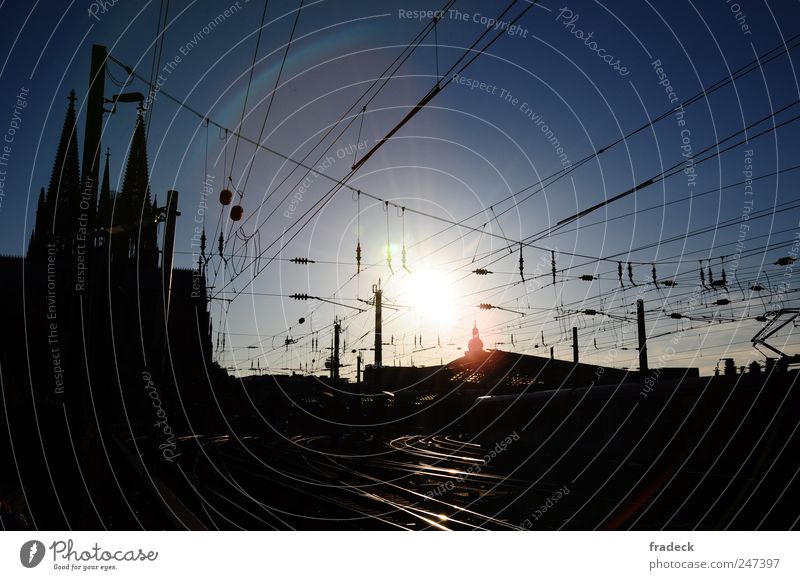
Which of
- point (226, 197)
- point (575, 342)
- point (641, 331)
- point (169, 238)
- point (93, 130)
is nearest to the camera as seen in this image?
point (93, 130)

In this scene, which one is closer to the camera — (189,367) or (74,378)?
(74,378)

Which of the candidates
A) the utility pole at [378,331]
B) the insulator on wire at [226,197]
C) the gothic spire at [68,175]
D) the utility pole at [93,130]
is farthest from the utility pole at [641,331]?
the utility pole at [93,130]

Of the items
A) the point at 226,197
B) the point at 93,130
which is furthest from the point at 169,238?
the point at 93,130

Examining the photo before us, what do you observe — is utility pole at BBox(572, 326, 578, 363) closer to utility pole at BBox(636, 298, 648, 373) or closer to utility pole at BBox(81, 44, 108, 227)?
utility pole at BBox(636, 298, 648, 373)

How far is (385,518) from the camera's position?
12328 mm

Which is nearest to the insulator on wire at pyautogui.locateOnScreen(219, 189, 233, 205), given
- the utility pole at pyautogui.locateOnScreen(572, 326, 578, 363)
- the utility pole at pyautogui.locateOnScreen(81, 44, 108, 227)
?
the utility pole at pyautogui.locateOnScreen(81, 44, 108, 227)

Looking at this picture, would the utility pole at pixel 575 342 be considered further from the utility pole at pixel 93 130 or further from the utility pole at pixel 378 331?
the utility pole at pixel 93 130

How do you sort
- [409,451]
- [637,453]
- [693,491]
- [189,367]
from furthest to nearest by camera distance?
[189,367], [409,451], [637,453], [693,491]

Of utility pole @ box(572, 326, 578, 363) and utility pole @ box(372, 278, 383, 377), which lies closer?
utility pole @ box(372, 278, 383, 377)

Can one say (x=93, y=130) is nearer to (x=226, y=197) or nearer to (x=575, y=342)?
(x=226, y=197)
